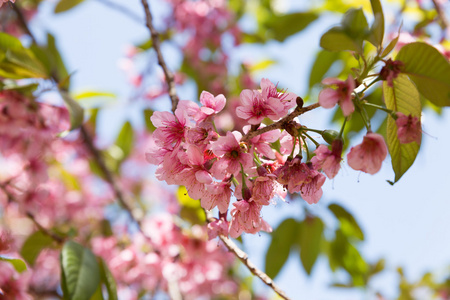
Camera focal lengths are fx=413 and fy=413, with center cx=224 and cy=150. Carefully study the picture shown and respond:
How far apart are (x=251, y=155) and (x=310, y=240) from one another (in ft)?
3.43

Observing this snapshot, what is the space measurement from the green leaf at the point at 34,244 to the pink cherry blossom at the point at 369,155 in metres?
1.41

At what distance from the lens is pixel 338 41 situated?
3.21 feet

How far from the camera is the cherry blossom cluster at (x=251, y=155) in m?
0.90

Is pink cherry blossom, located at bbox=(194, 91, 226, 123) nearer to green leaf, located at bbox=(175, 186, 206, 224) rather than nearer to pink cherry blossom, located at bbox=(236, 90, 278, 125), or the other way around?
pink cherry blossom, located at bbox=(236, 90, 278, 125)

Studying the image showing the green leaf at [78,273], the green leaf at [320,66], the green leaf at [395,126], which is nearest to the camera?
the green leaf at [395,126]

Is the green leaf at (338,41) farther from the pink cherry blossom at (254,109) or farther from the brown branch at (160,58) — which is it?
the brown branch at (160,58)

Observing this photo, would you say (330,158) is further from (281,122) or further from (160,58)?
(160,58)

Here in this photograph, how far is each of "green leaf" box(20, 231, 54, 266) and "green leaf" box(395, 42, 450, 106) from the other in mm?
1564

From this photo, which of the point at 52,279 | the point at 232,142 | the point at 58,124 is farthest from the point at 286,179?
the point at 52,279

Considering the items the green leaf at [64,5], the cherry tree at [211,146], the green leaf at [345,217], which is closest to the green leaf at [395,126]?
the cherry tree at [211,146]

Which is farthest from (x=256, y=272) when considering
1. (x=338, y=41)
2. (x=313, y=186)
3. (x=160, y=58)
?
(x=160, y=58)

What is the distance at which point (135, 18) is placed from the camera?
1.79m

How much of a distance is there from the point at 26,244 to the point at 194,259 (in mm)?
817

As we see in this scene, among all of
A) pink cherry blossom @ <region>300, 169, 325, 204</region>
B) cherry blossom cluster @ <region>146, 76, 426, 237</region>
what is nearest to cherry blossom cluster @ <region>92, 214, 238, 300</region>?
cherry blossom cluster @ <region>146, 76, 426, 237</region>
